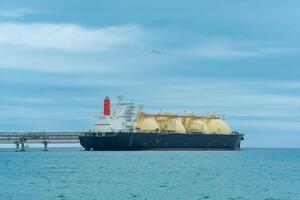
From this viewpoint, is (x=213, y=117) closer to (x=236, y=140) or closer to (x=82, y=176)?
(x=236, y=140)

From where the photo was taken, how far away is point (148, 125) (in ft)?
396

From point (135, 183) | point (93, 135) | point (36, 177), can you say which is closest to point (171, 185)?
point (135, 183)

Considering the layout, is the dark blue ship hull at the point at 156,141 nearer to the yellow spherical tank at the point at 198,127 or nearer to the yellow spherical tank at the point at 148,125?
the yellow spherical tank at the point at 198,127

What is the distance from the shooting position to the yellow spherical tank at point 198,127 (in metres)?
130

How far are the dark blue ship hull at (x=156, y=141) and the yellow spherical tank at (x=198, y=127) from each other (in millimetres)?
2271

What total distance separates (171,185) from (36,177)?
13.2 metres

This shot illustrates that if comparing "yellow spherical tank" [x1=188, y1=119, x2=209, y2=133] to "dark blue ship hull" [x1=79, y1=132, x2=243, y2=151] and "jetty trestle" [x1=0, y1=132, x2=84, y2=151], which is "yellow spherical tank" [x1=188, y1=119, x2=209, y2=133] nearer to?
"dark blue ship hull" [x1=79, y1=132, x2=243, y2=151]

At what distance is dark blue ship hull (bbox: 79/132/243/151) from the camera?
4424 inches

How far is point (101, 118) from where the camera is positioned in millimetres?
118500

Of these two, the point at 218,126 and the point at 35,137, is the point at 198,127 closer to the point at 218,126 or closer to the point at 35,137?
the point at 218,126

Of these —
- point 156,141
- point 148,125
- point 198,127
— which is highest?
point 198,127

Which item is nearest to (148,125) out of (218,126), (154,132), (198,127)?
(154,132)

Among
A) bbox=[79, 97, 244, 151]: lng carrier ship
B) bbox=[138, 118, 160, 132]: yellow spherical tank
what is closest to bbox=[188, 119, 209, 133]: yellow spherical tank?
bbox=[79, 97, 244, 151]: lng carrier ship

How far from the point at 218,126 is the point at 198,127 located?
5.46m
